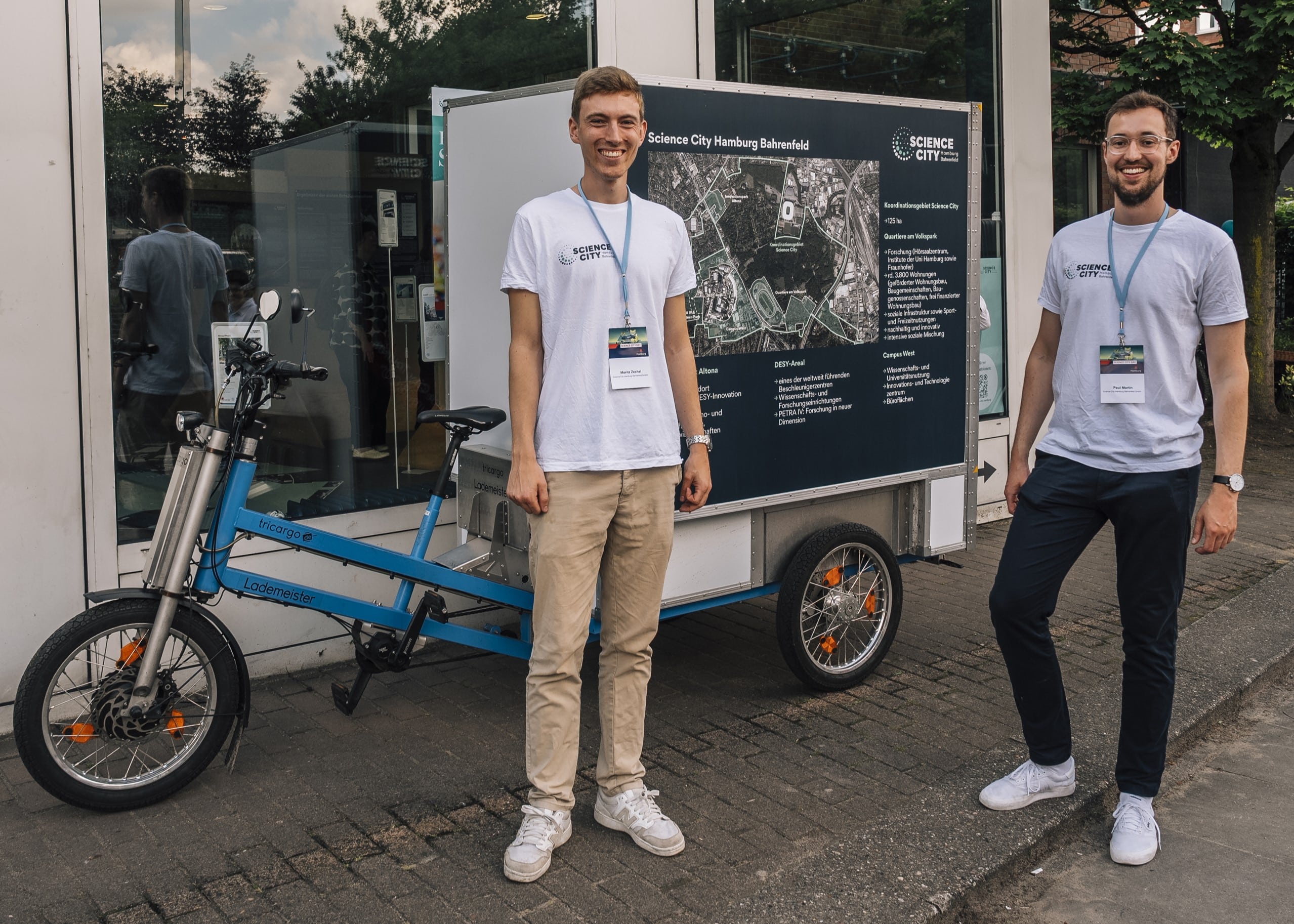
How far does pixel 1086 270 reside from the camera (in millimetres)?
3764

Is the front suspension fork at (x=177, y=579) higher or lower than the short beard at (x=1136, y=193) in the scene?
lower

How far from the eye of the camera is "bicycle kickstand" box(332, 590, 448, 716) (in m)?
4.29

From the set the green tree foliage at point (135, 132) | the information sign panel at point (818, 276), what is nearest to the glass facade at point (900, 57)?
the information sign panel at point (818, 276)

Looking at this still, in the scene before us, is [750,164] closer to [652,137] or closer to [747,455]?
[652,137]

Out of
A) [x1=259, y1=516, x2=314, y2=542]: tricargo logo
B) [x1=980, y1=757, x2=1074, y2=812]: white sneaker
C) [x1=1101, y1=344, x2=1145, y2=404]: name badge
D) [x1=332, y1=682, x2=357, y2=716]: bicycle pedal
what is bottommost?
[x1=980, y1=757, x2=1074, y2=812]: white sneaker

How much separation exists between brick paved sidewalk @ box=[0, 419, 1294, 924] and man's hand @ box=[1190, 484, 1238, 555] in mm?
1159

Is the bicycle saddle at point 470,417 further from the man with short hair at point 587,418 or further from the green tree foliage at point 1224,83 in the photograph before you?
the green tree foliage at point 1224,83

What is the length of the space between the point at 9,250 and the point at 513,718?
7.93 ft

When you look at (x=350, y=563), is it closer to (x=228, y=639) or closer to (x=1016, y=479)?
(x=228, y=639)

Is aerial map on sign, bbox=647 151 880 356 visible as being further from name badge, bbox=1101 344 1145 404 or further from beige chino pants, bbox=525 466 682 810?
name badge, bbox=1101 344 1145 404

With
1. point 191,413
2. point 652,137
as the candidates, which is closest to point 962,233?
point 652,137

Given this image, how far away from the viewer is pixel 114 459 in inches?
185

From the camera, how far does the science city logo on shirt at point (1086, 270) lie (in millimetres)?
3729

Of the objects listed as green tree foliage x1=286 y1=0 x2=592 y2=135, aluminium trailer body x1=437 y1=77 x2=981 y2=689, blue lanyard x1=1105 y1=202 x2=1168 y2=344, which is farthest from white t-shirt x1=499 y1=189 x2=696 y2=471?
green tree foliage x1=286 y1=0 x2=592 y2=135
